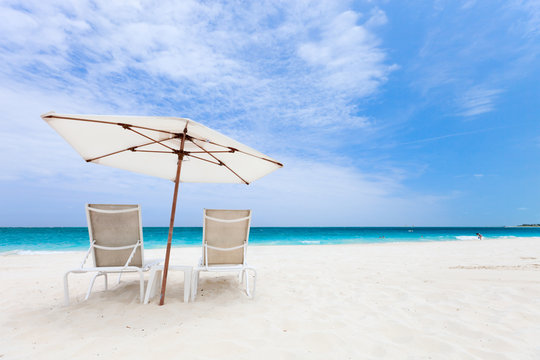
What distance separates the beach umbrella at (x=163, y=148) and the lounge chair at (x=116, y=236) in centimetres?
46

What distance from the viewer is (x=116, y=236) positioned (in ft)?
10.6

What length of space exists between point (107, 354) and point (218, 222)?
74.1 inches

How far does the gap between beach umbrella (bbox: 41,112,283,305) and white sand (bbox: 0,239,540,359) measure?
72 cm

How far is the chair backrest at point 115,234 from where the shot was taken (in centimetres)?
315

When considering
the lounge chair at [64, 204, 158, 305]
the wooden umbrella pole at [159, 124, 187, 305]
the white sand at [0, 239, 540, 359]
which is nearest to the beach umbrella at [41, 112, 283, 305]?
the wooden umbrella pole at [159, 124, 187, 305]

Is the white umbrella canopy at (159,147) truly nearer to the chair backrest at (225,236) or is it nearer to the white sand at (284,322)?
the chair backrest at (225,236)

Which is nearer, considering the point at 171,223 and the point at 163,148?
the point at 171,223

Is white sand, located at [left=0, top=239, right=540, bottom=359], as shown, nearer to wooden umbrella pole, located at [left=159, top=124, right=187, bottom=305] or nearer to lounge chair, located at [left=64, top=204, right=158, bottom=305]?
wooden umbrella pole, located at [left=159, top=124, right=187, bottom=305]

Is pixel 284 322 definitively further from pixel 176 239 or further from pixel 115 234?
pixel 176 239

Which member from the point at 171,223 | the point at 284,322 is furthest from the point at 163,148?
the point at 284,322

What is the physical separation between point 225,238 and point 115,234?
1419 millimetres

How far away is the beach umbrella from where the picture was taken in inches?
105

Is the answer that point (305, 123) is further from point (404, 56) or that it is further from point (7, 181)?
point (7, 181)

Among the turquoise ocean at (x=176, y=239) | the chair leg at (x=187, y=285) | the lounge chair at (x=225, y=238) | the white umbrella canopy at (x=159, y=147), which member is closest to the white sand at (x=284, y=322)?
the chair leg at (x=187, y=285)
